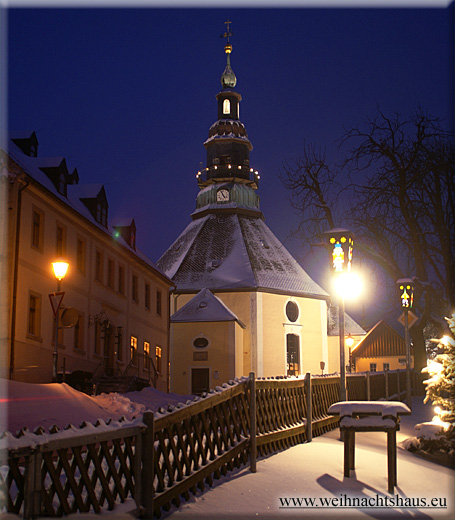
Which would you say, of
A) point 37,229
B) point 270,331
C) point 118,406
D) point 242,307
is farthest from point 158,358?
point 118,406

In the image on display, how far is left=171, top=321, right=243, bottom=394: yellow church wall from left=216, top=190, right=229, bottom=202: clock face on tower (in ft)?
56.8

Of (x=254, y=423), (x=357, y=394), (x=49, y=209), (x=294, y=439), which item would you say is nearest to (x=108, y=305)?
(x=49, y=209)

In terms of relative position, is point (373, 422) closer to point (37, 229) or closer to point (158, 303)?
point (37, 229)

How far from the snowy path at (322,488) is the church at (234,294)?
29.7 meters

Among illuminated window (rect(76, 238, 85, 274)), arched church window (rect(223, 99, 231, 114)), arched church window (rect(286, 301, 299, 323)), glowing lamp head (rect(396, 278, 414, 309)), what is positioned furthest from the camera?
arched church window (rect(223, 99, 231, 114))

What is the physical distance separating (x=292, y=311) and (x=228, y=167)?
16501 millimetres

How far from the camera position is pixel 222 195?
58031 millimetres

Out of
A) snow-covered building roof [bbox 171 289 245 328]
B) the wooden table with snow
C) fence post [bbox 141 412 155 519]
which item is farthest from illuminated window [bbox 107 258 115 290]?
fence post [bbox 141 412 155 519]

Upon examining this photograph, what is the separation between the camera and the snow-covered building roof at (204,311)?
42.9 metres

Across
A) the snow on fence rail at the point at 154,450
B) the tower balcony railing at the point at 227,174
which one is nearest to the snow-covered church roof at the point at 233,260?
the tower balcony railing at the point at 227,174

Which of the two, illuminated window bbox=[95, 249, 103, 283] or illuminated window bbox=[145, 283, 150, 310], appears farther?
illuminated window bbox=[145, 283, 150, 310]

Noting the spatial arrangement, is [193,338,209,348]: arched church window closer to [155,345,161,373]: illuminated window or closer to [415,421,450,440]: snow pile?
[155,345,161,373]: illuminated window

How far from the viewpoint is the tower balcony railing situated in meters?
59.6

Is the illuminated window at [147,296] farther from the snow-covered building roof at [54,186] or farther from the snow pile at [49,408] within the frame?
the snow pile at [49,408]
